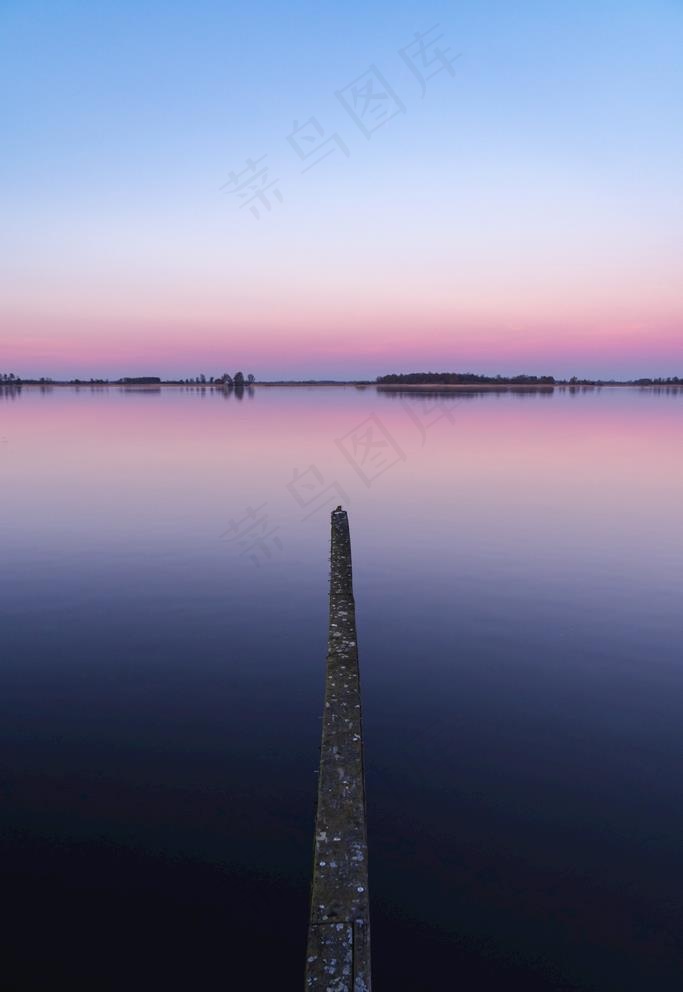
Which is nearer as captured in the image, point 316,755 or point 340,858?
point 340,858

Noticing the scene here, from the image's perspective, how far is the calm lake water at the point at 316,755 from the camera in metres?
5.63

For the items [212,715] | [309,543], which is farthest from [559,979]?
[309,543]

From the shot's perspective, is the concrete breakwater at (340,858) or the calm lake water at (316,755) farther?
the calm lake water at (316,755)

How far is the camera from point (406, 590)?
15344mm

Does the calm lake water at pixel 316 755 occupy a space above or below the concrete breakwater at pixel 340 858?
below

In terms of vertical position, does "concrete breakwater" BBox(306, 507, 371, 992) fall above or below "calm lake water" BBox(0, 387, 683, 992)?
above

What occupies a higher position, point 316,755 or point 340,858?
point 340,858

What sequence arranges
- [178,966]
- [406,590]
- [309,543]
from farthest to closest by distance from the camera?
[309,543]
[406,590]
[178,966]

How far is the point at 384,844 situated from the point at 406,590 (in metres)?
8.78

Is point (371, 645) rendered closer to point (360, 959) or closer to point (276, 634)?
point (276, 634)

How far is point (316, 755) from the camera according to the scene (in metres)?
8.19

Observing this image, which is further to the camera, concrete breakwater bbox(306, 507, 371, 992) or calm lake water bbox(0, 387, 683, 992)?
calm lake water bbox(0, 387, 683, 992)

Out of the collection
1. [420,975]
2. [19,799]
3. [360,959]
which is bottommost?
[420,975]

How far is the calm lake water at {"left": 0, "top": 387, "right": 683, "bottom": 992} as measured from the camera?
5.63 metres
